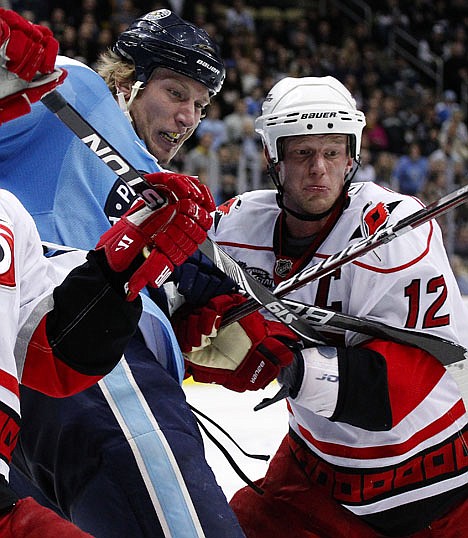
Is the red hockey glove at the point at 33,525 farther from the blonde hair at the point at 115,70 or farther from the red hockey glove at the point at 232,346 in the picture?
the blonde hair at the point at 115,70

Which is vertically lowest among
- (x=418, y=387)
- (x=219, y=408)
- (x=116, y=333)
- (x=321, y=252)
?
(x=219, y=408)

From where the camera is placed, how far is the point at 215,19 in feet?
31.4

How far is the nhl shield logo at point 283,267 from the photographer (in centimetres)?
232

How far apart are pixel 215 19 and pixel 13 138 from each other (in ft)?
26.1

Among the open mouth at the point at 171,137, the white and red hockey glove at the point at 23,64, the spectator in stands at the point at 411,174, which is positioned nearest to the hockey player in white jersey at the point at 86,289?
the white and red hockey glove at the point at 23,64

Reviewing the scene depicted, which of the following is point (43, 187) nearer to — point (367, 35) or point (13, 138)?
point (13, 138)

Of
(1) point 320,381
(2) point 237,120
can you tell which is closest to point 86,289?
(1) point 320,381

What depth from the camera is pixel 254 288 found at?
2.03 meters

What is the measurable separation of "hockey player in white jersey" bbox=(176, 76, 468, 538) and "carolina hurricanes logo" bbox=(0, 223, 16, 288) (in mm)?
616

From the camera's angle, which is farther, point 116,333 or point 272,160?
point 272,160

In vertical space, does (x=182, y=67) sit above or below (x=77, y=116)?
above

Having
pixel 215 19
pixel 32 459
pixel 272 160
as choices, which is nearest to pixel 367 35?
pixel 215 19

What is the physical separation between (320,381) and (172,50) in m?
0.79

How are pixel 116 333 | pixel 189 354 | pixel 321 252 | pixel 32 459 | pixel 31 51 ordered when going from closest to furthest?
pixel 31 51
pixel 116 333
pixel 32 459
pixel 189 354
pixel 321 252
